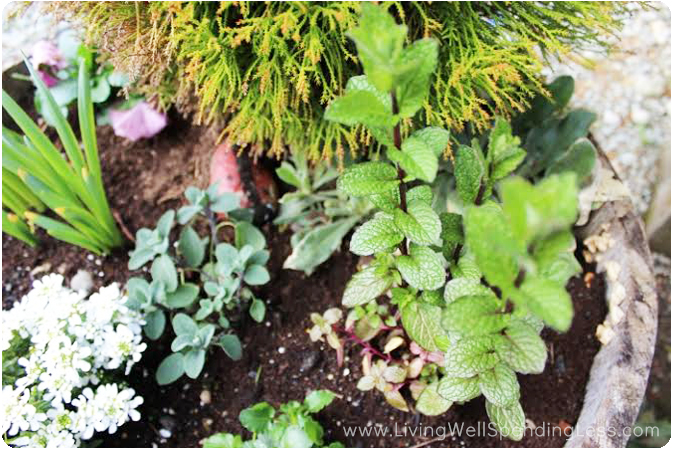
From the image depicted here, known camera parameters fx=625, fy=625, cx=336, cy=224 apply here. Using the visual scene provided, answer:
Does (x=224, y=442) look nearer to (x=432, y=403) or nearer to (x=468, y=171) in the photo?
(x=432, y=403)

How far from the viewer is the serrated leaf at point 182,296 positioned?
131 cm

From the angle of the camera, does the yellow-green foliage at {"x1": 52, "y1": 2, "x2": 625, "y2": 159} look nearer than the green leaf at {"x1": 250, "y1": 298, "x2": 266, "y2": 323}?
Yes

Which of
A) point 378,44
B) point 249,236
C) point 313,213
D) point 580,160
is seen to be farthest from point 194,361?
point 580,160

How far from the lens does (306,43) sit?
1178mm

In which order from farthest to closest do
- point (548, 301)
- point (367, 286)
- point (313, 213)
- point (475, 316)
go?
point (313, 213) < point (367, 286) < point (475, 316) < point (548, 301)

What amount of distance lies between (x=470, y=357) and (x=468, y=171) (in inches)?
10.7

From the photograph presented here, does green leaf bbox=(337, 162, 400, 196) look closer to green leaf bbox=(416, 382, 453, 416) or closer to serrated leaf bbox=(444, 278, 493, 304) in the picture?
serrated leaf bbox=(444, 278, 493, 304)

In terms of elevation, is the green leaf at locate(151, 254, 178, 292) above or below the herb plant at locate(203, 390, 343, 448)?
above

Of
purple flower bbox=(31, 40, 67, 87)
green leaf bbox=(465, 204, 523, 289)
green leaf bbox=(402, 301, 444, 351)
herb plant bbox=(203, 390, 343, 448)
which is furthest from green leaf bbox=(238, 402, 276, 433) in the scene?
purple flower bbox=(31, 40, 67, 87)

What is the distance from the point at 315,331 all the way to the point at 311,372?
4.1 inches

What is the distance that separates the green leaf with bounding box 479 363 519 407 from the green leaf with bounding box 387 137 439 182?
0.34m

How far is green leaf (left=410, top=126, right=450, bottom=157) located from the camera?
2.74 ft

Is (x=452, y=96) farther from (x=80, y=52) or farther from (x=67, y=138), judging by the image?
(x=80, y=52)

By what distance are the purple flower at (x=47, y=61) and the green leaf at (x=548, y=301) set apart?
133 centimetres
